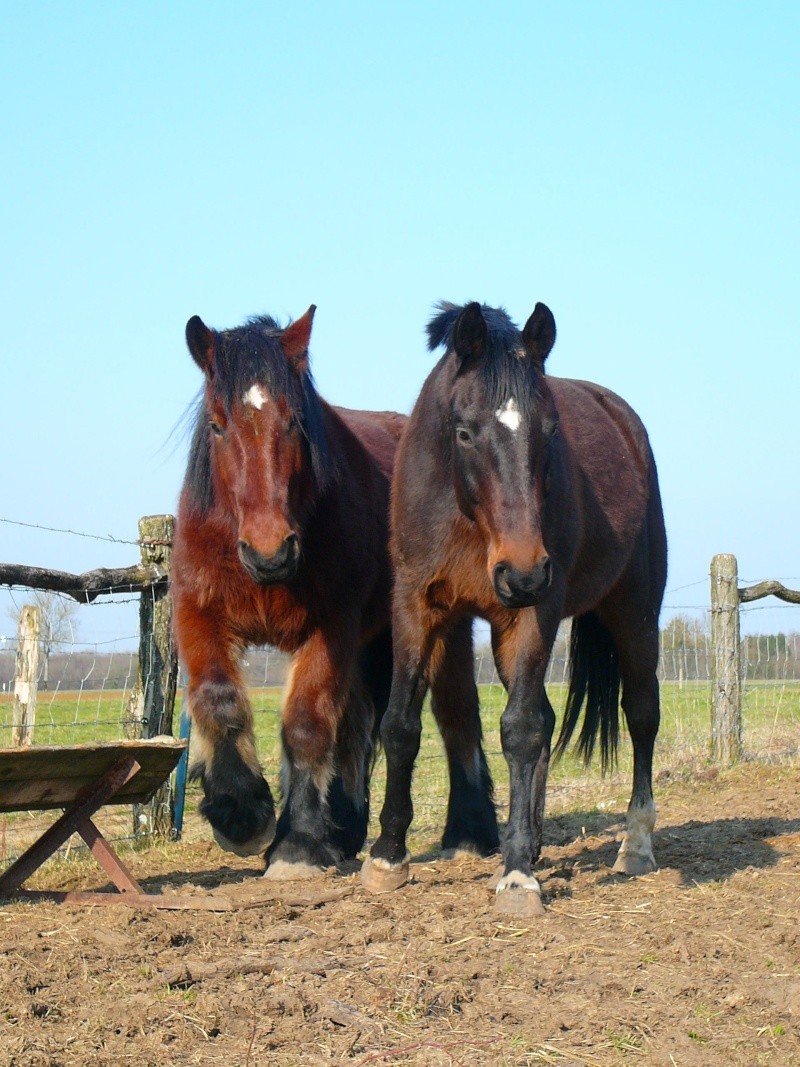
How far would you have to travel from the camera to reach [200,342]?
5695 mm

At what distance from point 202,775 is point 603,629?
2.64m

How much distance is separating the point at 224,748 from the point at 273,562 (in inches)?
43.6

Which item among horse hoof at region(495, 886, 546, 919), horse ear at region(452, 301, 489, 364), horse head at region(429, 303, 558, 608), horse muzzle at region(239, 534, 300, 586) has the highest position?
horse ear at region(452, 301, 489, 364)

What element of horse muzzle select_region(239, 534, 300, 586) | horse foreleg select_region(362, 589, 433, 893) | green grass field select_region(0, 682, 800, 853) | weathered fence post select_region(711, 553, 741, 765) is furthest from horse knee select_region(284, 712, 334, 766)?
weathered fence post select_region(711, 553, 741, 765)

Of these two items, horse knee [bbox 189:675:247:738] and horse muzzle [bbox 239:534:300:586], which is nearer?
horse muzzle [bbox 239:534:300:586]

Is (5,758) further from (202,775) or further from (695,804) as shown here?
(695,804)

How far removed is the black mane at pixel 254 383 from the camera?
5527mm

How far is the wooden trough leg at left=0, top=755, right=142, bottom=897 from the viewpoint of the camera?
16.0ft

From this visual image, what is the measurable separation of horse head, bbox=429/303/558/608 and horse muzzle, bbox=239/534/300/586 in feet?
2.52

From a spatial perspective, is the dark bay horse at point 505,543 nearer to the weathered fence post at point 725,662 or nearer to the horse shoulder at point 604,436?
the horse shoulder at point 604,436

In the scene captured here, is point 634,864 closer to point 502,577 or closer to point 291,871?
point 291,871

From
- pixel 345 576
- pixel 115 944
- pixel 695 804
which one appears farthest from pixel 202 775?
pixel 695 804

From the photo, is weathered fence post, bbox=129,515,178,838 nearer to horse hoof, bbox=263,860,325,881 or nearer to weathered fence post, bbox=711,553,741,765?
horse hoof, bbox=263,860,325,881

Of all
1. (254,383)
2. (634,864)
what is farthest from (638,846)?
(254,383)
